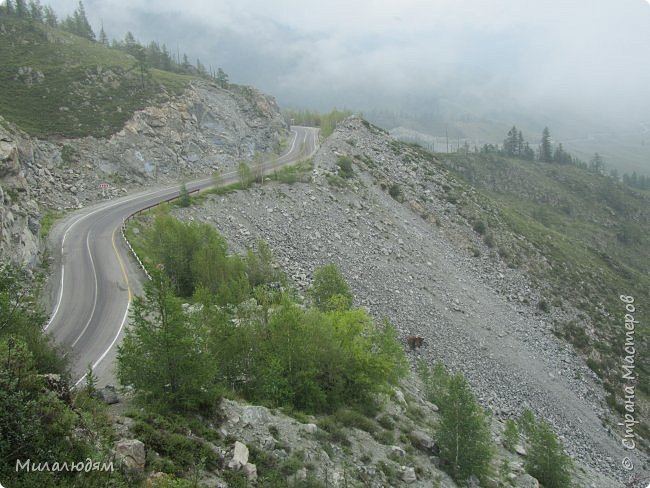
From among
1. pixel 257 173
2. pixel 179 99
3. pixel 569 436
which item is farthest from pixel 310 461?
pixel 179 99

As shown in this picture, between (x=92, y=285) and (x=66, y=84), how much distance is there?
59561 mm

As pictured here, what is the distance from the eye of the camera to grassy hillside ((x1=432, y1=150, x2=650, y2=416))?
48188 millimetres

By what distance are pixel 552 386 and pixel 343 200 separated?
1251 inches

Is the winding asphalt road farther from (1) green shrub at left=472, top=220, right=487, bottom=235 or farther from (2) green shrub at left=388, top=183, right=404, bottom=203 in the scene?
(1) green shrub at left=472, top=220, right=487, bottom=235

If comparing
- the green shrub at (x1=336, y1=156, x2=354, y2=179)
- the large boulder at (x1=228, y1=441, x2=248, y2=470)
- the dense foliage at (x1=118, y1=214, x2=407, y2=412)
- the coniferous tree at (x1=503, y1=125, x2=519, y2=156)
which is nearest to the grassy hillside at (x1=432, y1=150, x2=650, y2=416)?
the green shrub at (x1=336, y1=156, x2=354, y2=179)

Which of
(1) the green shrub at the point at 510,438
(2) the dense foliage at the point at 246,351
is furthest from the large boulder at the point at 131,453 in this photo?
(1) the green shrub at the point at 510,438

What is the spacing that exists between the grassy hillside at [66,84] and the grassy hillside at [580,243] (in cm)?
6334

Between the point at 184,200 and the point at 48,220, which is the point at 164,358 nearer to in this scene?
the point at 184,200

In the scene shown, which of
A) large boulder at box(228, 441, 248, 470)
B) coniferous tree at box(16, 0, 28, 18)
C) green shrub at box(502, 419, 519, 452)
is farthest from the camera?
coniferous tree at box(16, 0, 28, 18)

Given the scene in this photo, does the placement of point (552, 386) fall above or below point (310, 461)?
below

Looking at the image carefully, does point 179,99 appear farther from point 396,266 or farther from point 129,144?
point 396,266

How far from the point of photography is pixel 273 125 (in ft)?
316

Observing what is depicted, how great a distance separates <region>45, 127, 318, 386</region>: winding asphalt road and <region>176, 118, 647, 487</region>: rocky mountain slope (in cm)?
919

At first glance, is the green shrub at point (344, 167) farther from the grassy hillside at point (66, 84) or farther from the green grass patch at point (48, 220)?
the grassy hillside at point (66, 84)
